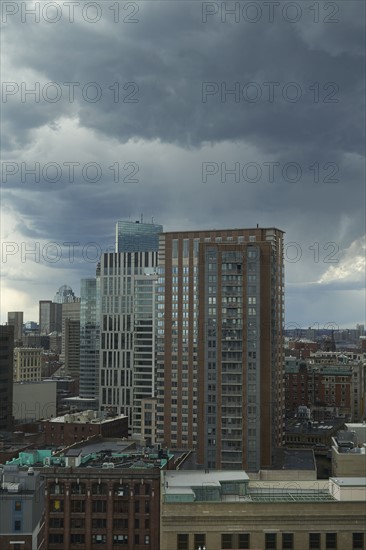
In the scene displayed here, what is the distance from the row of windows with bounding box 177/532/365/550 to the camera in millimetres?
54312

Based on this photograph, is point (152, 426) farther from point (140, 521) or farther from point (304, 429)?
point (140, 521)

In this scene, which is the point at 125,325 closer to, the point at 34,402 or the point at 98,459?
the point at 34,402

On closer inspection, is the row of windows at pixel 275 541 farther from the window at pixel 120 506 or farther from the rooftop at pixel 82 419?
the rooftop at pixel 82 419

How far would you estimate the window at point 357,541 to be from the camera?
5450cm

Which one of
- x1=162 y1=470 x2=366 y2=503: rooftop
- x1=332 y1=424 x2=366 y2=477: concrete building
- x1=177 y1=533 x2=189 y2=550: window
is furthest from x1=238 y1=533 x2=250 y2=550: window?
x1=332 y1=424 x2=366 y2=477: concrete building

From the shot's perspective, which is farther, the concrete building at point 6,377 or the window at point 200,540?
the concrete building at point 6,377

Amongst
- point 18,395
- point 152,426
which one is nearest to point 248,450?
point 152,426

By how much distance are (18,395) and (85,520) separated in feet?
345

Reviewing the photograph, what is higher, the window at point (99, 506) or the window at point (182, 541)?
the window at point (182, 541)

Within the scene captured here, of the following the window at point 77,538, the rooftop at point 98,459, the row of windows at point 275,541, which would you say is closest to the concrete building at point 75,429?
the rooftop at point 98,459

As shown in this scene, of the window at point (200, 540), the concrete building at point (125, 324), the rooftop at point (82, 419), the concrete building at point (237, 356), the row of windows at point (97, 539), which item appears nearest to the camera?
the window at point (200, 540)

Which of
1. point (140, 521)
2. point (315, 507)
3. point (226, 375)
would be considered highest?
point (226, 375)

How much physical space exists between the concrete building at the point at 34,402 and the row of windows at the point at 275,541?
121543 millimetres

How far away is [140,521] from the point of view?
69.5 meters
